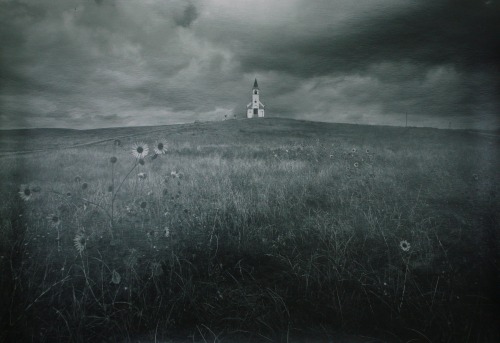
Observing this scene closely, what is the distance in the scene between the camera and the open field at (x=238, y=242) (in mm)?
1656

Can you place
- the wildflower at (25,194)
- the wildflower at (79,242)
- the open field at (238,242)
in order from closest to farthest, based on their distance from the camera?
1. the open field at (238,242)
2. the wildflower at (79,242)
3. the wildflower at (25,194)

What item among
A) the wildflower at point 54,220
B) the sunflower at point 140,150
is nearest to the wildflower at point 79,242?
the wildflower at point 54,220

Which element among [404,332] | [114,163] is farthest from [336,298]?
[114,163]

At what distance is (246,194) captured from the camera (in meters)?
2.44

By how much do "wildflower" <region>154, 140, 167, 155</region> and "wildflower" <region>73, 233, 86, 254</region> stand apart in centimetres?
92

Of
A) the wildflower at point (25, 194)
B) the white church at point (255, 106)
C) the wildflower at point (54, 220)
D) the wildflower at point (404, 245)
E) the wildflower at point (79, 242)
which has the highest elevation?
the white church at point (255, 106)

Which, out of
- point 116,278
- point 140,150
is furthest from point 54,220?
point 140,150

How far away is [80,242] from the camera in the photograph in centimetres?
189

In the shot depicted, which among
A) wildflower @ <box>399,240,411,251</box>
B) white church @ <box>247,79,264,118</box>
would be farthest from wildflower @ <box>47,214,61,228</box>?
wildflower @ <box>399,240,411,251</box>

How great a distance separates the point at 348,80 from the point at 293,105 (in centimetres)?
62

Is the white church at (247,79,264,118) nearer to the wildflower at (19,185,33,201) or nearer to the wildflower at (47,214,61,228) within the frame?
the wildflower at (47,214,61,228)

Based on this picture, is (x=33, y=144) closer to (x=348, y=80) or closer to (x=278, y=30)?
(x=278, y=30)

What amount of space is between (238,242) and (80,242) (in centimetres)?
115

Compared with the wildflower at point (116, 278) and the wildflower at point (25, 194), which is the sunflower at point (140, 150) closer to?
the wildflower at point (25, 194)
